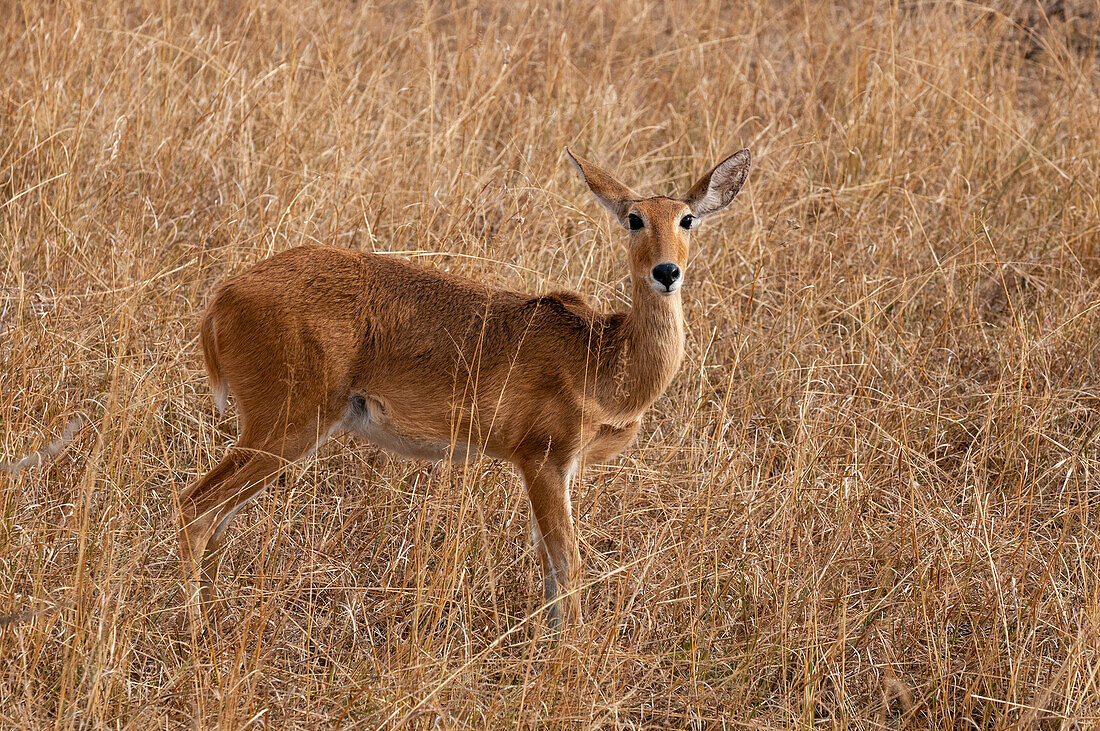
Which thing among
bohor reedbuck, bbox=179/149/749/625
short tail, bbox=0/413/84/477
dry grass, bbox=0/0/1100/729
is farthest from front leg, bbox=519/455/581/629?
short tail, bbox=0/413/84/477

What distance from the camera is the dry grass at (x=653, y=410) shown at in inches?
140

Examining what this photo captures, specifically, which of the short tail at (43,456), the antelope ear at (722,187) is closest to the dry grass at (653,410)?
the short tail at (43,456)

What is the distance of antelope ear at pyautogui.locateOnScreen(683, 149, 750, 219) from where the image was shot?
429 cm

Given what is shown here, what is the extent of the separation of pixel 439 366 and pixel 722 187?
1.21 m

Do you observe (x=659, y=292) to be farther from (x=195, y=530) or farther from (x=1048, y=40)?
(x=1048, y=40)

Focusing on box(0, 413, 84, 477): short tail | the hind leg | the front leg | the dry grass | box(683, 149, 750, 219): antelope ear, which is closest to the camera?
the dry grass

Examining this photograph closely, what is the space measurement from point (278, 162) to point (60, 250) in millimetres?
1182

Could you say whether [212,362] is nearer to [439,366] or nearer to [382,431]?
[382,431]

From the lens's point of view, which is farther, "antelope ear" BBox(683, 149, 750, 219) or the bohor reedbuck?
"antelope ear" BBox(683, 149, 750, 219)

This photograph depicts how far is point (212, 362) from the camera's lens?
13.8ft

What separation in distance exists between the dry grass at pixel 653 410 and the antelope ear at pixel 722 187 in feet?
2.17

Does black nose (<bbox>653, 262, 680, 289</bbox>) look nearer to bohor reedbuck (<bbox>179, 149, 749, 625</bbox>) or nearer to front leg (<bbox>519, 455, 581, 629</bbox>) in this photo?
bohor reedbuck (<bbox>179, 149, 749, 625</bbox>)

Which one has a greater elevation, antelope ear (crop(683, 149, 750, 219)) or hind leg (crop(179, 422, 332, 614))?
antelope ear (crop(683, 149, 750, 219))

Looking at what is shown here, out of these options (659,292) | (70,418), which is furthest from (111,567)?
(659,292)
